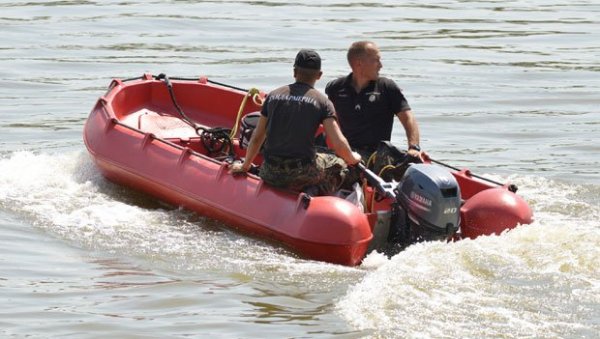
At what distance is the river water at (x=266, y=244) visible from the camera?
923 centimetres

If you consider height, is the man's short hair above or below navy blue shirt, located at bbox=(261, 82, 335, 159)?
above

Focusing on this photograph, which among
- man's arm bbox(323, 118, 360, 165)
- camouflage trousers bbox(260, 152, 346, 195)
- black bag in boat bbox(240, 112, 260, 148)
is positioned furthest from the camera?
black bag in boat bbox(240, 112, 260, 148)

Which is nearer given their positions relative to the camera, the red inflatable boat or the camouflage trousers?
the red inflatable boat

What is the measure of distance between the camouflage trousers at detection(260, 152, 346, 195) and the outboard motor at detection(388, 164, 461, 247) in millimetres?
555

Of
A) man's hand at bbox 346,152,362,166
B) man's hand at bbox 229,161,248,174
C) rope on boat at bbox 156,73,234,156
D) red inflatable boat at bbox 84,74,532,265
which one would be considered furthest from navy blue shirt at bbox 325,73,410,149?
rope on boat at bbox 156,73,234,156

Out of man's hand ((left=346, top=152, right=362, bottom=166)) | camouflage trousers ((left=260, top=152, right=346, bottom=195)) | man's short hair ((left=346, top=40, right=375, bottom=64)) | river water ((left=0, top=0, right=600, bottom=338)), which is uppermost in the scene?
man's short hair ((left=346, top=40, right=375, bottom=64))

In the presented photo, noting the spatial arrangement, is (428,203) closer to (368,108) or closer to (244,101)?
(368,108)

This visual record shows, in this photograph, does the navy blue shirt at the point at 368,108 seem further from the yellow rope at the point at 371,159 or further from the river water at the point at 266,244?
the river water at the point at 266,244

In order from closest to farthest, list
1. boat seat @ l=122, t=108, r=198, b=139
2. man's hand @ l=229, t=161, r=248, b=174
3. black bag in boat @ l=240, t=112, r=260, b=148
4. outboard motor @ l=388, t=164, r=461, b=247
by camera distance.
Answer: outboard motor @ l=388, t=164, r=461, b=247 < man's hand @ l=229, t=161, r=248, b=174 < black bag in boat @ l=240, t=112, r=260, b=148 < boat seat @ l=122, t=108, r=198, b=139

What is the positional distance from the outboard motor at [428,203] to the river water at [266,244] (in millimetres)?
161

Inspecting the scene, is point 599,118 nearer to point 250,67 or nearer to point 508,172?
point 508,172

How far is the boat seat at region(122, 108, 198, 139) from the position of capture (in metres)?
13.8

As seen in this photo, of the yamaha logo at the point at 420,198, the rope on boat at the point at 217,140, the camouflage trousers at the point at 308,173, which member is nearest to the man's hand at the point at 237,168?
the camouflage trousers at the point at 308,173

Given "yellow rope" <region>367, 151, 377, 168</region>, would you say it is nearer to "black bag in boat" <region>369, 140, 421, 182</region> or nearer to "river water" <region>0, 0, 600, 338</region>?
"black bag in boat" <region>369, 140, 421, 182</region>
